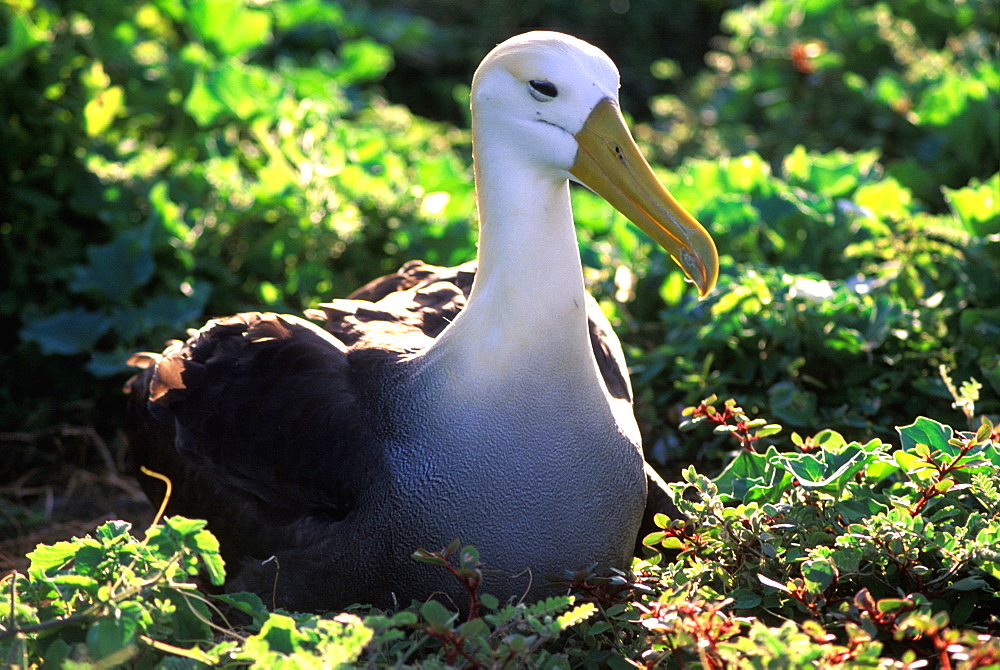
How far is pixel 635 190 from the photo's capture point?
2785 millimetres

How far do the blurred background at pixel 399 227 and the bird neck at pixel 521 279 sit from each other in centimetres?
105

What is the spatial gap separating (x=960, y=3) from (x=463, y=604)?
5620mm

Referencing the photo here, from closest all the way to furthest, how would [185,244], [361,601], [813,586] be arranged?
[813,586], [361,601], [185,244]

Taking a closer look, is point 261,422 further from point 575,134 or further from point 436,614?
point 575,134

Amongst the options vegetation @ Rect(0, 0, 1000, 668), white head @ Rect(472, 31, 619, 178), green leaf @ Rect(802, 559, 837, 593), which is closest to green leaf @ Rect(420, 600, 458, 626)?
vegetation @ Rect(0, 0, 1000, 668)

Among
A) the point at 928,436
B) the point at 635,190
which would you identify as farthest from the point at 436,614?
the point at 928,436

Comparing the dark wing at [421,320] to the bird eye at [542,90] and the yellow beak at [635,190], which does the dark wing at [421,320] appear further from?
the bird eye at [542,90]

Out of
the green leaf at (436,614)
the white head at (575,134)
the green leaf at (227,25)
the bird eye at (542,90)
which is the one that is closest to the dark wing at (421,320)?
the white head at (575,134)

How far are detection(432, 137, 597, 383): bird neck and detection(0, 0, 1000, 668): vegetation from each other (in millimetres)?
468

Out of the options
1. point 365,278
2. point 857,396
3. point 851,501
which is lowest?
point 365,278

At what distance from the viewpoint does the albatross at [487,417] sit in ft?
9.08

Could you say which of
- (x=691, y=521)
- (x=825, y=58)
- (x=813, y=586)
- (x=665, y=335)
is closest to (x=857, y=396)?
(x=665, y=335)

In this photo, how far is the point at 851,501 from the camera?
277cm

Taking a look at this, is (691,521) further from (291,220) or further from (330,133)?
(330,133)
